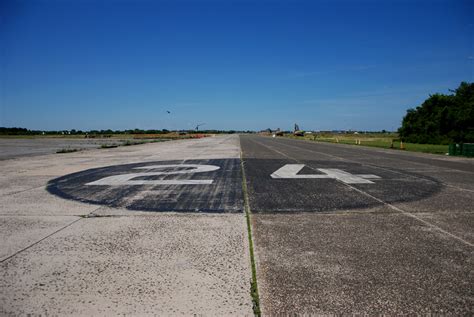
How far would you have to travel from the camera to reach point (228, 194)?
7402 millimetres

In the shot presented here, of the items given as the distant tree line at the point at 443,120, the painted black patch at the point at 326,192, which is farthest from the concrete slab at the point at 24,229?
the distant tree line at the point at 443,120

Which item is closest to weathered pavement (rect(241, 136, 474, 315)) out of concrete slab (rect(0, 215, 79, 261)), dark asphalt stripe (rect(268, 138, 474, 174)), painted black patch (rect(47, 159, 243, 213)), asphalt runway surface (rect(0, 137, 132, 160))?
painted black patch (rect(47, 159, 243, 213))

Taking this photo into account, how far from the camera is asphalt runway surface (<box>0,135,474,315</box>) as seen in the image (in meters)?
2.72

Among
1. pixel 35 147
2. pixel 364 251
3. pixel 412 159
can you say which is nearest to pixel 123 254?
pixel 364 251

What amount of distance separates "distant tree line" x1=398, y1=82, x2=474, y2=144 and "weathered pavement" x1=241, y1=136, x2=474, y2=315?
41156 millimetres

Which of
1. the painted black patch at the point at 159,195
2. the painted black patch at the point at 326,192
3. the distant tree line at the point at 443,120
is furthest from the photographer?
the distant tree line at the point at 443,120

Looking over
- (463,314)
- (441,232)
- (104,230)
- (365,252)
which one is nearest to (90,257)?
(104,230)

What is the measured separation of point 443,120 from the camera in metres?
46.2

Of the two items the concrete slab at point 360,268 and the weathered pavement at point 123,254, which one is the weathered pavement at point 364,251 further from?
the weathered pavement at point 123,254

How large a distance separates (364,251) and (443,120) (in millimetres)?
52030

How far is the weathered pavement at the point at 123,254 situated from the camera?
8.90 ft

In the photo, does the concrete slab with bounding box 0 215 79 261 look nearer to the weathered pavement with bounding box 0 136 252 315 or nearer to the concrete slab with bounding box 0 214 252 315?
the weathered pavement with bounding box 0 136 252 315

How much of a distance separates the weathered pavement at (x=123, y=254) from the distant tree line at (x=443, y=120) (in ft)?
145

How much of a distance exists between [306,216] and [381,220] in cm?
124
